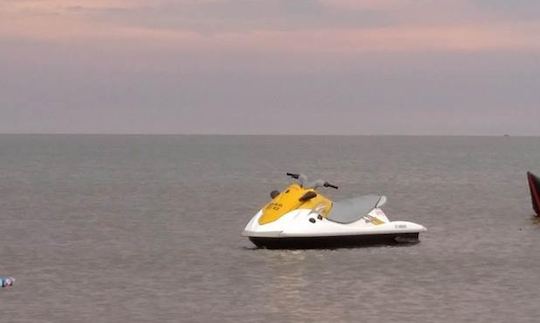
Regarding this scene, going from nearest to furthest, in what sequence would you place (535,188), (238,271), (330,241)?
(238,271)
(330,241)
(535,188)

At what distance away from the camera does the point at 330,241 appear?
39469 mm

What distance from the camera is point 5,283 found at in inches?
1330

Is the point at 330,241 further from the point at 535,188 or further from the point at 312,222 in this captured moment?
the point at 535,188

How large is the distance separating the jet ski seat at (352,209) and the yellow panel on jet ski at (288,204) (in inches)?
16.4

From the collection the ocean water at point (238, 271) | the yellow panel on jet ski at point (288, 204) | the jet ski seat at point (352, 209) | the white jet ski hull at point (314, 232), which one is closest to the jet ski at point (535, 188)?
the ocean water at point (238, 271)

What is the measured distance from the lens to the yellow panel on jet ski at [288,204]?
38250 mm

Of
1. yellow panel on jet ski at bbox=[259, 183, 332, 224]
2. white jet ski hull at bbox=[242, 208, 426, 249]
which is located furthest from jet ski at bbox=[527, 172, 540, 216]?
yellow panel on jet ski at bbox=[259, 183, 332, 224]

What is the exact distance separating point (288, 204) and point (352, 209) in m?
2.48

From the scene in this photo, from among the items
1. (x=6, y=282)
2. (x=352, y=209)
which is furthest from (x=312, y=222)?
(x=6, y=282)

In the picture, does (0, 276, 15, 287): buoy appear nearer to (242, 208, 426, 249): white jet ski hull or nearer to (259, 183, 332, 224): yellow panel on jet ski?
(242, 208, 426, 249): white jet ski hull

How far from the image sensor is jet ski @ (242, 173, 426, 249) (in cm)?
3825

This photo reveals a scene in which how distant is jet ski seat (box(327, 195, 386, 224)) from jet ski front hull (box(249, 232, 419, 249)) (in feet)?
2.26

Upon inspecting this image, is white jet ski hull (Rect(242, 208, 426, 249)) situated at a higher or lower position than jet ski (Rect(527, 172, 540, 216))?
lower

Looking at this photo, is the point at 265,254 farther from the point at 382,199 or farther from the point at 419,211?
the point at 419,211
